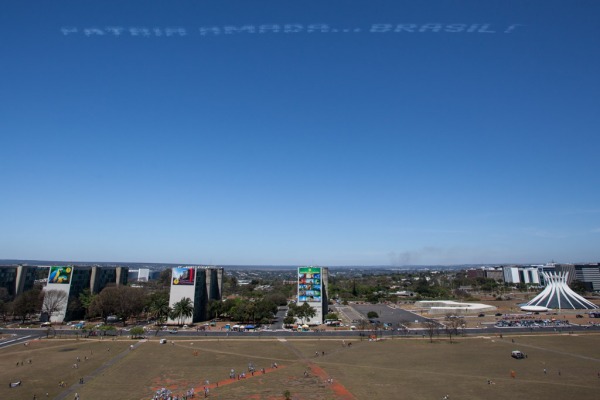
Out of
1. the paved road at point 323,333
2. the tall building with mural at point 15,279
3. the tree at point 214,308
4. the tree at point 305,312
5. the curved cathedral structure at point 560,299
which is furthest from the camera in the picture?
the curved cathedral structure at point 560,299

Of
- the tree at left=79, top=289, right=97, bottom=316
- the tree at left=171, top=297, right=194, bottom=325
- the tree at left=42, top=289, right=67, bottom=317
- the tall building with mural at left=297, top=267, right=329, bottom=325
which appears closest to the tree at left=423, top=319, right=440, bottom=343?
the tall building with mural at left=297, top=267, right=329, bottom=325

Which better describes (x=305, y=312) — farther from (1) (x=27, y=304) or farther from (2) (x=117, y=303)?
(1) (x=27, y=304)

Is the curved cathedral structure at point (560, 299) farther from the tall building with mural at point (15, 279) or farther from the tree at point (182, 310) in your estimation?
the tall building with mural at point (15, 279)

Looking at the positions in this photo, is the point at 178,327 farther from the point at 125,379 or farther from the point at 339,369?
the point at 339,369

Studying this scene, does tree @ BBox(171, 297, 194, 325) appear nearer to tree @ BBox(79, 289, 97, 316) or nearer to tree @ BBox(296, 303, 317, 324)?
tree @ BBox(79, 289, 97, 316)

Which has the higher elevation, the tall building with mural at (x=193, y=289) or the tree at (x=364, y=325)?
the tall building with mural at (x=193, y=289)

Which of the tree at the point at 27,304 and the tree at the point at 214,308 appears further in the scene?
the tree at the point at 214,308

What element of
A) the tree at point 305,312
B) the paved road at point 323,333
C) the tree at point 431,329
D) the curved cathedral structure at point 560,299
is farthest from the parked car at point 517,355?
the curved cathedral structure at point 560,299

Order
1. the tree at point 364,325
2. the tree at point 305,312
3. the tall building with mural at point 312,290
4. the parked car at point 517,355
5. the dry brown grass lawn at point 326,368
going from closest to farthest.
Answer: the dry brown grass lawn at point 326,368 → the parked car at point 517,355 → the tree at point 364,325 → the tree at point 305,312 → the tall building with mural at point 312,290
